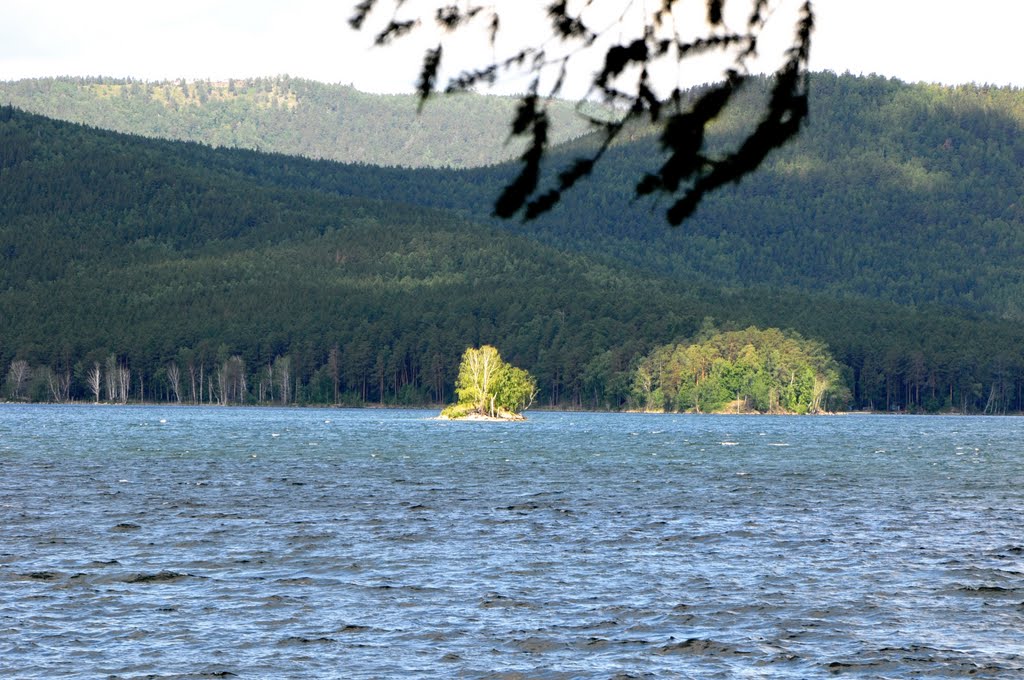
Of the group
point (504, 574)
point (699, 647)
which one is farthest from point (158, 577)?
point (699, 647)

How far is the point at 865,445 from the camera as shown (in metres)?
158

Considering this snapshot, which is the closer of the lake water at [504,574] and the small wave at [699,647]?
the lake water at [504,574]

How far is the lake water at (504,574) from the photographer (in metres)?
36.1

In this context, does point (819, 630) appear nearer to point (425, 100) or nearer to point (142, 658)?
point (142, 658)

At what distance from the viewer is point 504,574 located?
48.9 meters

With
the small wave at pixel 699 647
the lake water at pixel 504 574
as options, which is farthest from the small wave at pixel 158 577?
the small wave at pixel 699 647

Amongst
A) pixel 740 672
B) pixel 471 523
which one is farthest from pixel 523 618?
pixel 471 523

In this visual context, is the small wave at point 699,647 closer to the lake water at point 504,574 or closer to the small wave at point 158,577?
the lake water at point 504,574

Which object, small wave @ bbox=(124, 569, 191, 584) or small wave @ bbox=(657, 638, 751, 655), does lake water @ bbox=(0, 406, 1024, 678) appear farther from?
small wave @ bbox=(124, 569, 191, 584)

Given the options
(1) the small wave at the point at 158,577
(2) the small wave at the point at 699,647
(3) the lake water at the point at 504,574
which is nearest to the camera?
(3) the lake water at the point at 504,574

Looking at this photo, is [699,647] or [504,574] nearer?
[699,647]

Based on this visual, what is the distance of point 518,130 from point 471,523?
180 ft

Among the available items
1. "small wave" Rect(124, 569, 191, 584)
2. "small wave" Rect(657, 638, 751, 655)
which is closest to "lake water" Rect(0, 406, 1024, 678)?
"small wave" Rect(657, 638, 751, 655)

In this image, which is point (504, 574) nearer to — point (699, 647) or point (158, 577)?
point (158, 577)
